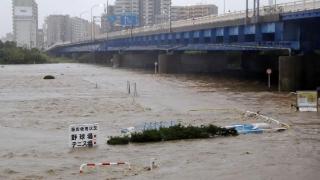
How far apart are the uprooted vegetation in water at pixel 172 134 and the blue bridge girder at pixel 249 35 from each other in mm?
28040

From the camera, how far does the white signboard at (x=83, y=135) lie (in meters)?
22.6

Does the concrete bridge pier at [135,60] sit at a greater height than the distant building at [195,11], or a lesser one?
lesser

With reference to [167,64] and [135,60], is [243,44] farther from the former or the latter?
[135,60]

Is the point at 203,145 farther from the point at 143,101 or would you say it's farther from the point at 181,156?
the point at 143,101

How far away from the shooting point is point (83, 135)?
75.5 ft

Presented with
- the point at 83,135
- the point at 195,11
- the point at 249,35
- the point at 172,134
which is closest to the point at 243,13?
the point at 249,35

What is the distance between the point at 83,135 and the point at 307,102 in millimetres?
17189

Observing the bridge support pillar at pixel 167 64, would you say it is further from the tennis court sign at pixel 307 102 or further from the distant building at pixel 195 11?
the tennis court sign at pixel 307 102

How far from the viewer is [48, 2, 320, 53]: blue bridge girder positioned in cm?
5634

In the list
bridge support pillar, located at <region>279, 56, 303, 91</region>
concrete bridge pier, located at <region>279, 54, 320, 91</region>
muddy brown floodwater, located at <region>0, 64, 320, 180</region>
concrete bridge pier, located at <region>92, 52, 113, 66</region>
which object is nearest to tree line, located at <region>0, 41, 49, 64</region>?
concrete bridge pier, located at <region>92, 52, 113, 66</region>

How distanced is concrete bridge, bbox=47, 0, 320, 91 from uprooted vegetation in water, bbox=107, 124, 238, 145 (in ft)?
93.1

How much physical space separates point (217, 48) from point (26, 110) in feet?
137

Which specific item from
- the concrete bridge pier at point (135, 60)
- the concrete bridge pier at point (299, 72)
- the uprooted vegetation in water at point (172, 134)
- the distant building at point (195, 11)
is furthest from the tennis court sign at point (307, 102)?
the distant building at point (195, 11)

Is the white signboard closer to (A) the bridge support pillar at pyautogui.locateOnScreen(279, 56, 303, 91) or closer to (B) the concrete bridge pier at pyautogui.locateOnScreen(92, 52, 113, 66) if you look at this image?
(A) the bridge support pillar at pyautogui.locateOnScreen(279, 56, 303, 91)
